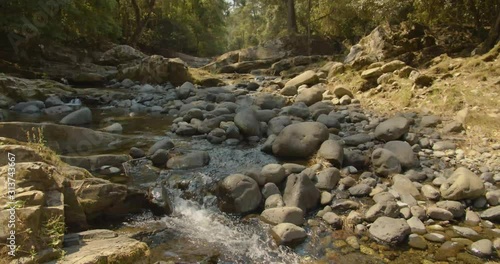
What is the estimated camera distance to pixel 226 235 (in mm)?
3959

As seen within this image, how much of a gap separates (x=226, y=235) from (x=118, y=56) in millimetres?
15537

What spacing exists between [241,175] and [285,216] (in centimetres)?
92

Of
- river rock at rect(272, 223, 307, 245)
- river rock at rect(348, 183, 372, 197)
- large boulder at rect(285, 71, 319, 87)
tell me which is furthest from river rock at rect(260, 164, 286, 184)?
large boulder at rect(285, 71, 319, 87)

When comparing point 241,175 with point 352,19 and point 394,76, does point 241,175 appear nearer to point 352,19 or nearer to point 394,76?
point 394,76

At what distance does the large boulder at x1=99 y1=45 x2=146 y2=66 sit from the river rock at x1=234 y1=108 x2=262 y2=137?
12.0 meters

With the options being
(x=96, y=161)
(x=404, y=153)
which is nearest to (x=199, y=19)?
(x=96, y=161)

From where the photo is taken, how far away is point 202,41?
35.6m

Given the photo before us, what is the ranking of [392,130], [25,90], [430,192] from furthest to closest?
[25,90] → [392,130] → [430,192]

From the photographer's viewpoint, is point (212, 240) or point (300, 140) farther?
point (300, 140)

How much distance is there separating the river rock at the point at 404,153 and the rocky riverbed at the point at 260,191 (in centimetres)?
2

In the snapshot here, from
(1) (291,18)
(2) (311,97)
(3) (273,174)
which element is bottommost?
(3) (273,174)

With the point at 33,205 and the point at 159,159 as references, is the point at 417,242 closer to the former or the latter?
the point at 33,205

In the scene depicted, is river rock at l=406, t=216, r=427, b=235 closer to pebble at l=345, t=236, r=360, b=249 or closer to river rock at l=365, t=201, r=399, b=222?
river rock at l=365, t=201, r=399, b=222

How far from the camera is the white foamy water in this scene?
11.7ft
